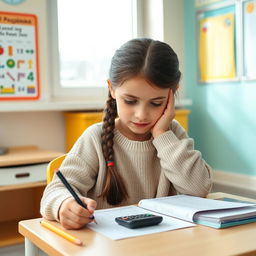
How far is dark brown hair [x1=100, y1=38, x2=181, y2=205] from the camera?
1.18m

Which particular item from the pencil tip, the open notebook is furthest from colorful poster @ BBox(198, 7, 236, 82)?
the pencil tip

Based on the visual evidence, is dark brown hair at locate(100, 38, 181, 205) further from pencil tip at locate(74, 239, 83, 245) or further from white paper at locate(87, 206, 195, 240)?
pencil tip at locate(74, 239, 83, 245)

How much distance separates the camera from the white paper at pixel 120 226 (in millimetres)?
843

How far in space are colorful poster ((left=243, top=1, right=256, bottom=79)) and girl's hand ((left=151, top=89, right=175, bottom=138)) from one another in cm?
163

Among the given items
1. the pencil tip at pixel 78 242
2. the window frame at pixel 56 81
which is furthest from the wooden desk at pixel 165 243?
the window frame at pixel 56 81

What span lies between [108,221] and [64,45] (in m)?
2.33

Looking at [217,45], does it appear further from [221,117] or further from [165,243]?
[165,243]

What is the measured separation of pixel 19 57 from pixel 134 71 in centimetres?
179

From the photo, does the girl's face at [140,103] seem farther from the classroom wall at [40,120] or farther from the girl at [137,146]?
the classroom wall at [40,120]

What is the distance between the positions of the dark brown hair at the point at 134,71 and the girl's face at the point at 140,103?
0.06 ft

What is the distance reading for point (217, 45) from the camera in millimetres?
3051

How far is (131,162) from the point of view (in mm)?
1310

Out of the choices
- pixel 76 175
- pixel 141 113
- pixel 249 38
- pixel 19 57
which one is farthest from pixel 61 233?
pixel 249 38

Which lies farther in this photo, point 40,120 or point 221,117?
point 221,117
